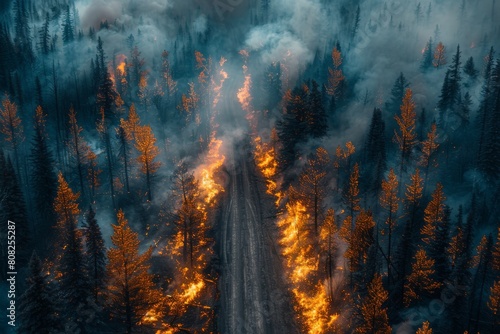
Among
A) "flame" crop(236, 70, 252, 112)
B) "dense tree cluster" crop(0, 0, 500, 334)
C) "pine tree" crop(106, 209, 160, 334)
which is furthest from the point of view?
"flame" crop(236, 70, 252, 112)

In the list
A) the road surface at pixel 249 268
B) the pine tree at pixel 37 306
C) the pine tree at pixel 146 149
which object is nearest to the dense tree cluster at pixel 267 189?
the pine tree at pixel 37 306

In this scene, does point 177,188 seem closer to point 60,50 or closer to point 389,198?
point 389,198

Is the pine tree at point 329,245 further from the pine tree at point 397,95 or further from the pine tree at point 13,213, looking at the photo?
the pine tree at point 397,95

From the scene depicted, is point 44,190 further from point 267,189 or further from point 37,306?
point 267,189

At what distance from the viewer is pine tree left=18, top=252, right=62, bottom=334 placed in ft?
116

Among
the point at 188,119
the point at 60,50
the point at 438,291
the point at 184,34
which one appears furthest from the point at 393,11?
the point at 438,291

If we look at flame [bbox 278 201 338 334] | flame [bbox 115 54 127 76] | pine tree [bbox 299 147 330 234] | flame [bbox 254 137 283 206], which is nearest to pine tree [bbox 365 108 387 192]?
pine tree [bbox 299 147 330 234]

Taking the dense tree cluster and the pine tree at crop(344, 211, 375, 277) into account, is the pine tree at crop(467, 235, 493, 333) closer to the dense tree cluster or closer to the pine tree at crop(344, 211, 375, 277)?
the dense tree cluster

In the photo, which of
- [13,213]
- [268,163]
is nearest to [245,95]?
[268,163]

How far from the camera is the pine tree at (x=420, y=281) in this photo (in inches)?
1790

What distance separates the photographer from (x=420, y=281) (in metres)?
46.4

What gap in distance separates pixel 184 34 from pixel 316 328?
14248 cm

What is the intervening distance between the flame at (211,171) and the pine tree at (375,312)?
35869 millimetres

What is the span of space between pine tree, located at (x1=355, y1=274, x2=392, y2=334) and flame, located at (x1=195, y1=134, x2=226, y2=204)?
118 ft
